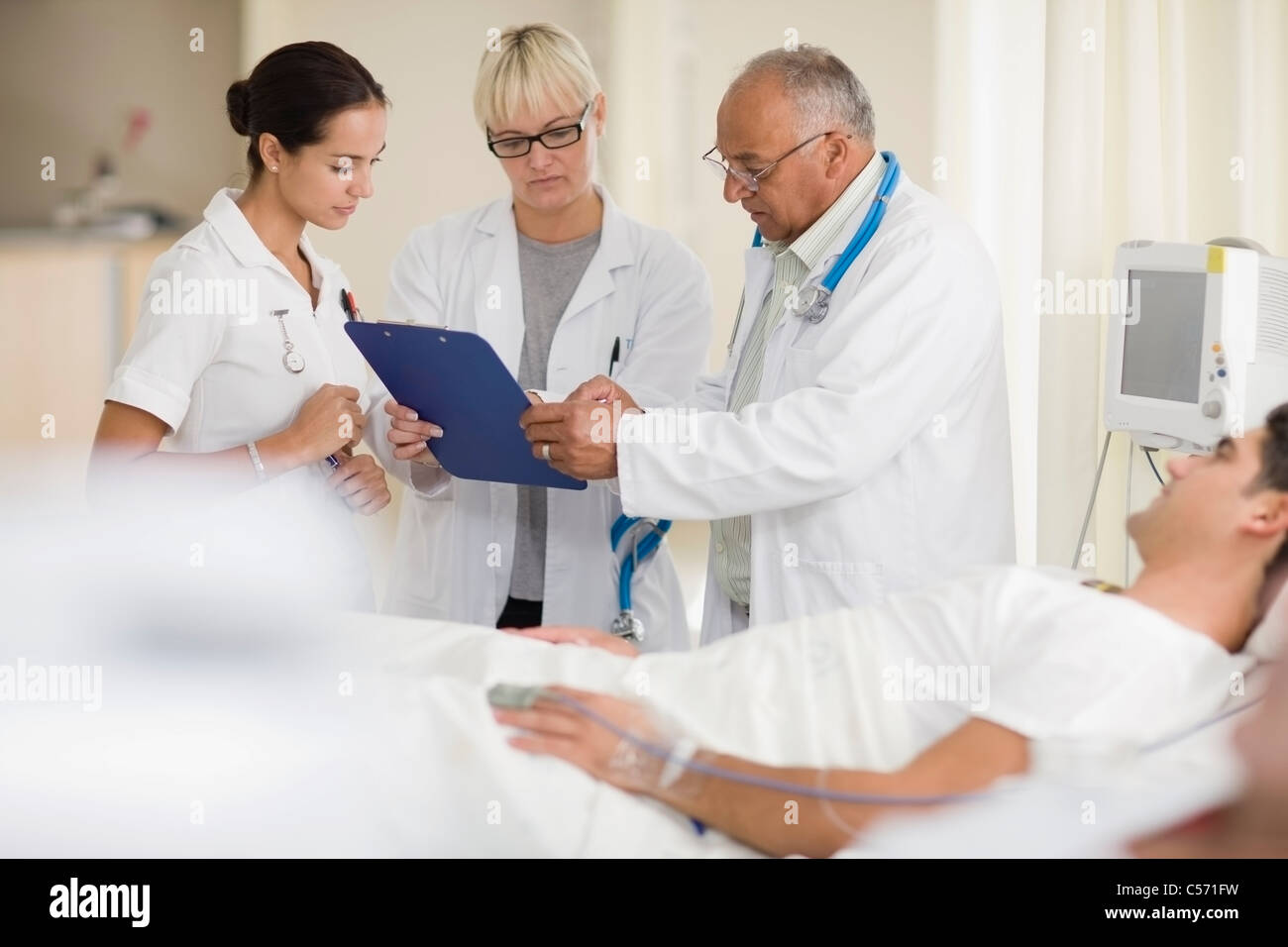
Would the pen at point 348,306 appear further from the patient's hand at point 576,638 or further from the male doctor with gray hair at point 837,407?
the patient's hand at point 576,638

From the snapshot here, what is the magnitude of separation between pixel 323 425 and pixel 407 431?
24 centimetres

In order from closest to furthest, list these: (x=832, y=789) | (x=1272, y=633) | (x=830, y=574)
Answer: (x=832, y=789), (x=1272, y=633), (x=830, y=574)

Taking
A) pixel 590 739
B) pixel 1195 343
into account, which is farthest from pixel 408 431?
pixel 1195 343

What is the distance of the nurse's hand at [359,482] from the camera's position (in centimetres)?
196

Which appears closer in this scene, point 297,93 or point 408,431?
point 297,93

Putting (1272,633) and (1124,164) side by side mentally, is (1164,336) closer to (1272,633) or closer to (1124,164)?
(1124,164)

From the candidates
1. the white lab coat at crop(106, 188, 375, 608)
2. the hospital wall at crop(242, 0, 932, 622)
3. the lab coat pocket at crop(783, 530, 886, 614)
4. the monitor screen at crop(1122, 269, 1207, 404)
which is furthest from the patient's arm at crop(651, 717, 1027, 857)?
the hospital wall at crop(242, 0, 932, 622)

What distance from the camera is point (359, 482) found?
1.98 m

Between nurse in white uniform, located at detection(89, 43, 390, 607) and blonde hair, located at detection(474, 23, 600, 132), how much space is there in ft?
0.87

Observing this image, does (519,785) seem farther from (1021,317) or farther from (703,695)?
(1021,317)

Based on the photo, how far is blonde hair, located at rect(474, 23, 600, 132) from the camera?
6.98 ft

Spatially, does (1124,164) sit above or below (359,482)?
above

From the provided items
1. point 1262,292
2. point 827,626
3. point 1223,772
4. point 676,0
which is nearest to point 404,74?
point 676,0

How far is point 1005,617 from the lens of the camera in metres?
1.38
